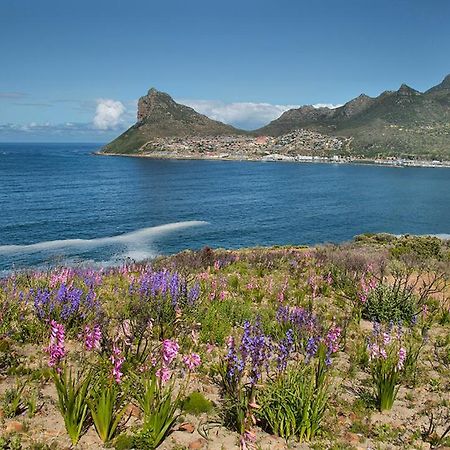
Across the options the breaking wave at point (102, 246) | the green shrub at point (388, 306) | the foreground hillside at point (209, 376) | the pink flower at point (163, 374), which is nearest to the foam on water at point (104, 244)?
the breaking wave at point (102, 246)

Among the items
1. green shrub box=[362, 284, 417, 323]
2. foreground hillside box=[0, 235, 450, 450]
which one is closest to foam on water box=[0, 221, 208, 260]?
green shrub box=[362, 284, 417, 323]

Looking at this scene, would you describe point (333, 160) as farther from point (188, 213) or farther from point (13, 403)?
point (13, 403)

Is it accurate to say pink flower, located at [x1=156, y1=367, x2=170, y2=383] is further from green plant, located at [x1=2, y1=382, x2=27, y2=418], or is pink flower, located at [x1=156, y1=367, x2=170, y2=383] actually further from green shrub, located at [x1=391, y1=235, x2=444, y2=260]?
green shrub, located at [x1=391, y1=235, x2=444, y2=260]

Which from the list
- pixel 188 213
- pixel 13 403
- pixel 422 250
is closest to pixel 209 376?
pixel 13 403

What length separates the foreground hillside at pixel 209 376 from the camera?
4.79 metres

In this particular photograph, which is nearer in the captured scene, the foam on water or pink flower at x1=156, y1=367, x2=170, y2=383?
pink flower at x1=156, y1=367, x2=170, y2=383

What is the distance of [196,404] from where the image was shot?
215 inches

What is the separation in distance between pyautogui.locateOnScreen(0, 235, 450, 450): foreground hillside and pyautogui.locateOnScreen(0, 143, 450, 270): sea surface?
1002cm

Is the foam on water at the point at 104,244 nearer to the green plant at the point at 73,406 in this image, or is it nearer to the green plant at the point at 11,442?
the green plant at the point at 73,406

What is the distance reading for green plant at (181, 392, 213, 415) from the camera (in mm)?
5395

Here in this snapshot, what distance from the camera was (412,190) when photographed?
322 feet

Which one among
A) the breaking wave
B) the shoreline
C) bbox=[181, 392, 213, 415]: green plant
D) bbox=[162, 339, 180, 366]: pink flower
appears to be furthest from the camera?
the shoreline

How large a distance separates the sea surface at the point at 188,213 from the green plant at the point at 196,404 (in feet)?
41.3

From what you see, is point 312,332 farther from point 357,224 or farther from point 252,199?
point 252,199
